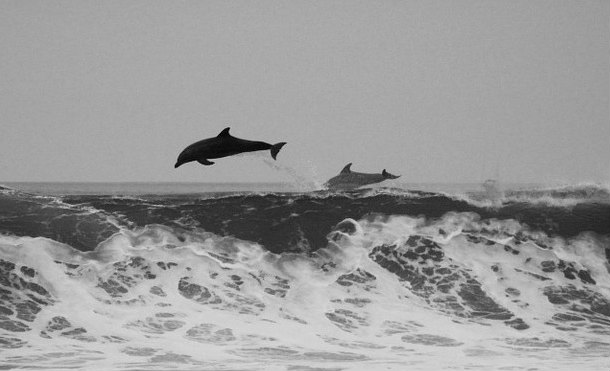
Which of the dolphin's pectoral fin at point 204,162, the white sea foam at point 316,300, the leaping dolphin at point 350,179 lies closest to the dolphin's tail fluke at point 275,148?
the dolphin's pectoral fin at point 204,162

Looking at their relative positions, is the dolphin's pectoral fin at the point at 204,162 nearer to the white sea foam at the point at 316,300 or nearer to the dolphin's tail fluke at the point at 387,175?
the white sea foam at the point at 316,300

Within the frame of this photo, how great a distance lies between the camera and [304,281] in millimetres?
12203

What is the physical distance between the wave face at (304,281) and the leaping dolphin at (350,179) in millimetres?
228

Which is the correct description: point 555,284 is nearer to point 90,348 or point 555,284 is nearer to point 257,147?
point 257,147

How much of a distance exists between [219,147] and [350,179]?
3845 mm

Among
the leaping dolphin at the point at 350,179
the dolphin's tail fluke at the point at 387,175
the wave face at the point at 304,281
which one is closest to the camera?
the wave face at the point at 304,281

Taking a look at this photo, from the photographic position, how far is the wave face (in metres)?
10.0

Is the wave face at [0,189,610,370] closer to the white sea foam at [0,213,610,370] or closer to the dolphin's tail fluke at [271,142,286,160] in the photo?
the white sea foam at [0,213,610,370]

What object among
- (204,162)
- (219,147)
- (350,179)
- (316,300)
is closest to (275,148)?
(219,147)

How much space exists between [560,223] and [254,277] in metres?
5.83

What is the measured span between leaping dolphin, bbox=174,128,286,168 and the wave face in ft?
6.91

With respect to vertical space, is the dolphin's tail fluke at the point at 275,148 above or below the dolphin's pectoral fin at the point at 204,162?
above

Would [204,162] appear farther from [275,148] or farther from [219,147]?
[275,148]

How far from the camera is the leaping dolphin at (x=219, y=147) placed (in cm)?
1096
